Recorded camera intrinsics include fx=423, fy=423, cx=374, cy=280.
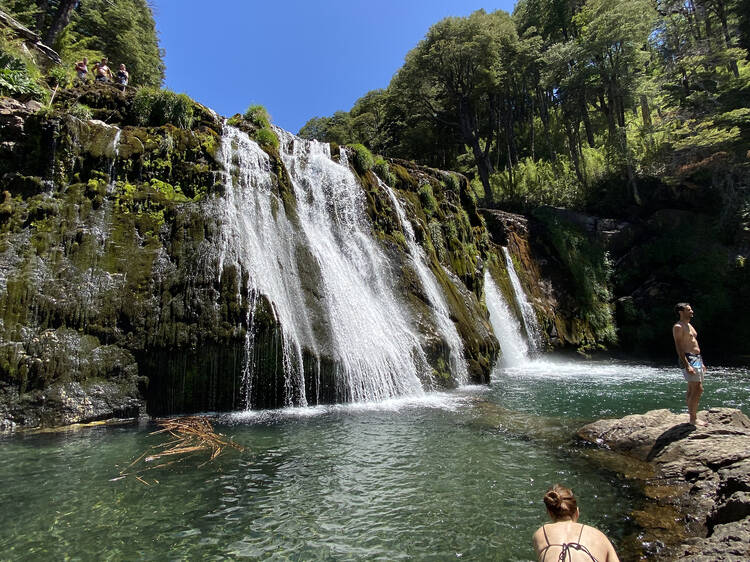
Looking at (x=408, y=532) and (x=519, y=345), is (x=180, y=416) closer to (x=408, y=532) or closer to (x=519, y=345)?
(x=408, y=532)

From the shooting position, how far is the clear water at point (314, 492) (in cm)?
393

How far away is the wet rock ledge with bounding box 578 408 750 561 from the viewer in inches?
151

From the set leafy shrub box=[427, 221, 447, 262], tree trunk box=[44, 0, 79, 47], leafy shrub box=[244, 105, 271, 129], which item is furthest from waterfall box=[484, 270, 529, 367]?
tree trunk box=[44, 0, 79, 47]

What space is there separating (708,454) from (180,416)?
8678 millimetres

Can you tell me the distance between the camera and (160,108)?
11773 millimetres

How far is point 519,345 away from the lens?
19.0 metres

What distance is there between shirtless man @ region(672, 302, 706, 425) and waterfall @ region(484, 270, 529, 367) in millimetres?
11876

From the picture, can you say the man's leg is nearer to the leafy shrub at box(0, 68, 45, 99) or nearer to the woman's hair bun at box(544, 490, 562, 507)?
the woman's hair bun at box(544, 490, 562, 507)

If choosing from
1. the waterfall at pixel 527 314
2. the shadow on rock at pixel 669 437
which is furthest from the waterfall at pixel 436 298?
the waterfall at pixel 527 314

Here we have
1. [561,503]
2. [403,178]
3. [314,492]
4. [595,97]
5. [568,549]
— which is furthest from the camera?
[595,97]

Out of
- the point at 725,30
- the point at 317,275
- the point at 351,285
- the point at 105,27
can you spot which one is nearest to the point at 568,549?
the point at 317,275

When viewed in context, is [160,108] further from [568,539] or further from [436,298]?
[568,539]

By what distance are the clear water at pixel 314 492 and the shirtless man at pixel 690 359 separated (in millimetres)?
1818

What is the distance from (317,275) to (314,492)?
7043mm
